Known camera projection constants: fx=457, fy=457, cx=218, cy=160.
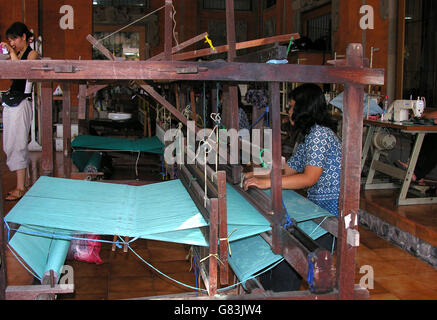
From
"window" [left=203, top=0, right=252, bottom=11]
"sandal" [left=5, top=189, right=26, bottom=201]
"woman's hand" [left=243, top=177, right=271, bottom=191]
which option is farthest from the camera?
"window" [left=203, top=0, right=252, bottom=11]

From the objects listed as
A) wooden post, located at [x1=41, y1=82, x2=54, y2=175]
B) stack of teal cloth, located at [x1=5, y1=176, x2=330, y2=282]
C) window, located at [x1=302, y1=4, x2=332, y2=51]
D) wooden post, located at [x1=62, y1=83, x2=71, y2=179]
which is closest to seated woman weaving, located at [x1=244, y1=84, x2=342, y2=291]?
stack of teal cloth, located at [x1=5, y1=176, x2=330, y2=282]

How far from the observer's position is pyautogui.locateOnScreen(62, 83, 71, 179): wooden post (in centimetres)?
347

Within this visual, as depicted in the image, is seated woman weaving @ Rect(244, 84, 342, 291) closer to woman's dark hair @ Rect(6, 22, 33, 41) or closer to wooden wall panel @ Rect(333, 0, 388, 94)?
woman's dark hair @ Rect(6, 22, 33, 41)

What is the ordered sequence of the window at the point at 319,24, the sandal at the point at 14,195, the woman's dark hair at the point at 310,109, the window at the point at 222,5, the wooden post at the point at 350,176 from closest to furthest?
1. the wooden post at the point at 350,176
2. the woman's dark hair at the point at 310,109
3. the sandal at the point at 14,195
4. the window at the point at 319,24
5. the window at the point at 222,5

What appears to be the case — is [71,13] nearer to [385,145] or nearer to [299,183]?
[385,145]

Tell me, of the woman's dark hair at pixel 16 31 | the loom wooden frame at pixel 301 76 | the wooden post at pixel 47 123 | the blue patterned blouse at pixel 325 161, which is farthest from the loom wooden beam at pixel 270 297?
the woman's dark hair at pixel 16 31

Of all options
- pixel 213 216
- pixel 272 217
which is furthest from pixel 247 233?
pixel 213 216

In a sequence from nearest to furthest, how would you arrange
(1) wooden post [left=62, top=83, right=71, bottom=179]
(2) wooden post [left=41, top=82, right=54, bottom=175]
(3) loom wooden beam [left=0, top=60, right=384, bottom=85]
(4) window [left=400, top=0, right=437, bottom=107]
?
(3) loom wooden beam [left=0, top=60, right=384, bottom=85]
(2) wooden post [left=41, top=82, right=54, bottom=175]
(1) wooden post [left=62, top=83, right=71, bottom=179]
(4) window [left=400, top=0, right=437, bottom=107]

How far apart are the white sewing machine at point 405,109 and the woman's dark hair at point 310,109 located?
6.08ft

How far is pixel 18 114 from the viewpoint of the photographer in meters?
3.91

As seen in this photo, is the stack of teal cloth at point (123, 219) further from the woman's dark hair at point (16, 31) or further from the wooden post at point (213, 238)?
the woman's dark hair at point (16, 31)

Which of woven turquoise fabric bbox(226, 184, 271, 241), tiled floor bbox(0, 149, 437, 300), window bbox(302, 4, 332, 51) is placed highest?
window bbox(302, 4, 332, 51)

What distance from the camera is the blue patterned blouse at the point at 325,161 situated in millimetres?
2262

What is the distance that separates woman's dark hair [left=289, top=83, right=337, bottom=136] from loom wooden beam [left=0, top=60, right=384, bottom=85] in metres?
0.84
